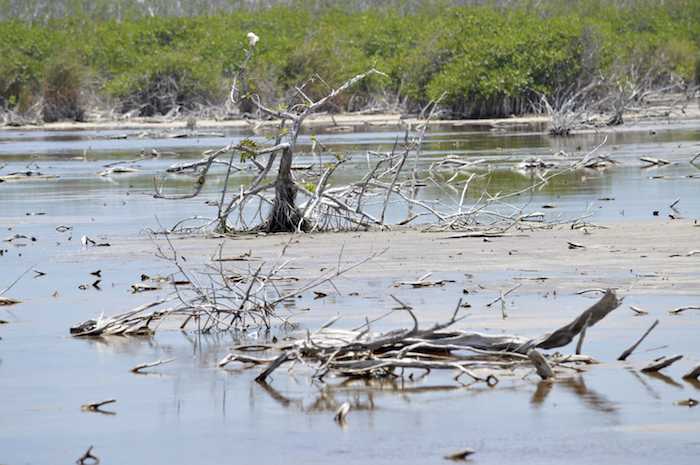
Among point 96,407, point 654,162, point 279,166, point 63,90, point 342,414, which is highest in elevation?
point 279,166

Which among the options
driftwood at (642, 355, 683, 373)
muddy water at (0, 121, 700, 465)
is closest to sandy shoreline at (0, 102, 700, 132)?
muddy water at (0, 121, 700, 465)

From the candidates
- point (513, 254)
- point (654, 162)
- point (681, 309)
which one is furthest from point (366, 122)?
point (681, 309)

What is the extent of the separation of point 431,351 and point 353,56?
242ft

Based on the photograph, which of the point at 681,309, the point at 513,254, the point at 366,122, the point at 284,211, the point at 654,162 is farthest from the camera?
the point at 366,122

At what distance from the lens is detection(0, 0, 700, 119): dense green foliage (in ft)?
211

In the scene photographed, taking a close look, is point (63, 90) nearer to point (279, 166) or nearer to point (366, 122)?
point (366, 122)

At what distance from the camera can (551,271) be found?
47.6 ft

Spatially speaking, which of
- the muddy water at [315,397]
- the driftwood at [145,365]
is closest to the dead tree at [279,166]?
the muddy water at [315,397]

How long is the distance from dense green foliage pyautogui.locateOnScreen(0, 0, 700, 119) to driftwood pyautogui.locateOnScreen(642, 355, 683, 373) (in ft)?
163

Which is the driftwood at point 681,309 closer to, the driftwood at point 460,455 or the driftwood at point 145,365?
the driftwood at point 145,365

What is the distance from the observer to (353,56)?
83.2 metres

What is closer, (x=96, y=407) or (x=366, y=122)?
(x=96, y=407)

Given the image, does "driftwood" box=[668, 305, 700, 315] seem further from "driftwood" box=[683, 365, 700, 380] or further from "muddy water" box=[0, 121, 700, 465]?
"driftwood" box=[683, 365, 700, 380]

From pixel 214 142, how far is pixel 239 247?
29.7 m
